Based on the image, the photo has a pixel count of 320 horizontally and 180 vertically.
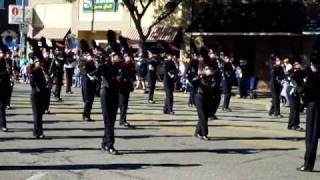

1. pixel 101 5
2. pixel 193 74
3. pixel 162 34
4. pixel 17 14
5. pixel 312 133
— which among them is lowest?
pixel 312 133

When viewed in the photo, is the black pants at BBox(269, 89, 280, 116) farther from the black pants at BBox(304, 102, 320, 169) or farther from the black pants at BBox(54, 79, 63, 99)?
the black pants at BBox(304, 102, 320, 169)

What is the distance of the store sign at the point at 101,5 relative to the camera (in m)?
38.5

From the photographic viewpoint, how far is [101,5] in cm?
3934

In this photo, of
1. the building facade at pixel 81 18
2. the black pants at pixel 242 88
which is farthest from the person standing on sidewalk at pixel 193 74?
the building facade at pixel 81 18

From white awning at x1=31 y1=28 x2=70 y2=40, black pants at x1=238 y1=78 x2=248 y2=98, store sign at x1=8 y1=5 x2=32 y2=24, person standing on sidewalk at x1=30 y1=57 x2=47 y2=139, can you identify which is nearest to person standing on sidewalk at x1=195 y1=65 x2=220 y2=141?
person standing on sidewalk at x1=30 y1=57 x2=47 y2=139

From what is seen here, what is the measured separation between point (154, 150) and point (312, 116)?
3.12 metres

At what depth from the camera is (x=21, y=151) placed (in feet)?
38.3

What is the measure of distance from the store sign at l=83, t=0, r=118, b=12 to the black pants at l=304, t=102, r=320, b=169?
2856 cm

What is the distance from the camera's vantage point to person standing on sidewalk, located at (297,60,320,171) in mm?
10375

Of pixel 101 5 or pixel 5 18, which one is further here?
pixel 5 18

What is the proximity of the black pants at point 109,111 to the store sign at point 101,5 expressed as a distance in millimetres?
26845

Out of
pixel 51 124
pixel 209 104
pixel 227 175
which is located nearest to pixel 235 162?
pixel 227 175

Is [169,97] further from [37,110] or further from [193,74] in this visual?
[37,110]

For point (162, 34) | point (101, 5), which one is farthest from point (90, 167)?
point (101, 5)
